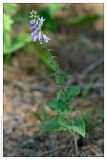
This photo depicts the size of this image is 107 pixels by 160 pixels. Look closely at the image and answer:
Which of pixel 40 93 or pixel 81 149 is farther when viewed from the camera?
pixel 40 93

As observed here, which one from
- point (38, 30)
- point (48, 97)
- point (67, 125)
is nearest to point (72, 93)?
point (67, 125)

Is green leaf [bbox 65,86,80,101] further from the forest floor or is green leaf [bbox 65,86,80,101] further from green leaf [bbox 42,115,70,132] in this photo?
the forest floor

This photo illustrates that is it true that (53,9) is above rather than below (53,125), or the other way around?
above

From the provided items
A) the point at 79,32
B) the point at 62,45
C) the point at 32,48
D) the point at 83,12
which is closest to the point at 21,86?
the point at 32,48

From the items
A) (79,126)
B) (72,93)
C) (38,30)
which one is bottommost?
(79,126)

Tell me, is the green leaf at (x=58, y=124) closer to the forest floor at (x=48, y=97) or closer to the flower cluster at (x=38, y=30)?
the forest floor at (x=48, y=97)

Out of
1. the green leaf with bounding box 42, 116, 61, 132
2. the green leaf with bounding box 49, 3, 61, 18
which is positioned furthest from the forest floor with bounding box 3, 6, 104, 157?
the green leaf with bounding box 49, 3, 61, 18

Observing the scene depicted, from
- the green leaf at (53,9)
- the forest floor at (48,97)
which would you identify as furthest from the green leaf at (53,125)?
the green leaf at (53,9)

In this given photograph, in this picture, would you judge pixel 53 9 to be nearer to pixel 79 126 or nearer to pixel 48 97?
Answer: pixel 48 97

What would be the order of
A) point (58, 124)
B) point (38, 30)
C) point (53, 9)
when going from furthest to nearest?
point (53, 9), point (58, 124), point (38, 30)

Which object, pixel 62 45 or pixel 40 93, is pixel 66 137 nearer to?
pixel 40 93

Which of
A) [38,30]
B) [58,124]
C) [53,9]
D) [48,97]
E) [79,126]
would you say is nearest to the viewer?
[38,30]
